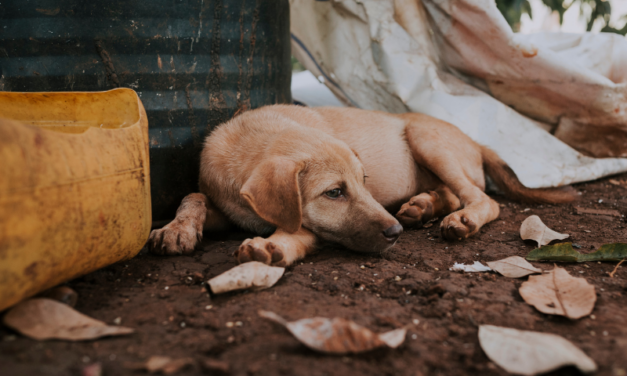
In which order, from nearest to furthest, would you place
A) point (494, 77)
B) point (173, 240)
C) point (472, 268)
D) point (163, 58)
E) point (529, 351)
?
point (529, 351)
point (472, 268)
point (173, 240)
point (163, 58)
point (494, 77)

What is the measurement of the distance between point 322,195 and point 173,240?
897mm

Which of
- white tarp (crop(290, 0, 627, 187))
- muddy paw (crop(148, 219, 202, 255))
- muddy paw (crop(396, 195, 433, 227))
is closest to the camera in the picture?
muddy paw (crop(148, 219, 202, 255))

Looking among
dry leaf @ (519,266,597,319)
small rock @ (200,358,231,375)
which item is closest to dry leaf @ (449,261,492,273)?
dry leaf @ (519,266,597,319)

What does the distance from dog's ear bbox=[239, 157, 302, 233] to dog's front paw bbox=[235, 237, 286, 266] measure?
0.15 m

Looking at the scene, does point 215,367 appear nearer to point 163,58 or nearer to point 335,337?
point 335,337

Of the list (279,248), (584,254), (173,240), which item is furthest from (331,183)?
(584,254)

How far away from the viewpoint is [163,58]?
9.86ft

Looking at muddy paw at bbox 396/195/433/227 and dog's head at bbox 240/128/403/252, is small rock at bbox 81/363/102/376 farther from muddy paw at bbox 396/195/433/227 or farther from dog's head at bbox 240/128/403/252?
muddy paw at bbox 396/195/433/227

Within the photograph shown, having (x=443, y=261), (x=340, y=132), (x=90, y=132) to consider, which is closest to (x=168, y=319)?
(x=90, y=132)

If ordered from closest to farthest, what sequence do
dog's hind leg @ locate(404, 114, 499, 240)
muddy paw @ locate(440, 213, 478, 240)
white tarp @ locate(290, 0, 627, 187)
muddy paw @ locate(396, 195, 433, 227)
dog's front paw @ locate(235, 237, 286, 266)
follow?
dog's front paw @ locate(235, 237, 286, 266) < muddy paw @ locate(440, 213, 478, 240) < muddy paw @ locate(396, 195, 433, 227) < dog's hind leg @ locate(404, 114, 499, 240) < white tarp @ locate(290, 0, 627, 187)

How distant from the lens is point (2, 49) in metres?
2.75

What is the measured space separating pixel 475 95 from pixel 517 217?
60.1 inches

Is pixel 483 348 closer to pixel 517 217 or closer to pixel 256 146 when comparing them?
pixel 256 146

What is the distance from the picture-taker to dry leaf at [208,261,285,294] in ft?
6.32
